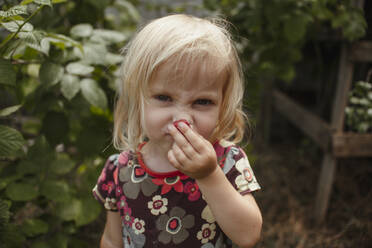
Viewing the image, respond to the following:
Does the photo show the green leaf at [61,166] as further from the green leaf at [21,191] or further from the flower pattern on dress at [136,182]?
the flower pattern on dress at [136,182]

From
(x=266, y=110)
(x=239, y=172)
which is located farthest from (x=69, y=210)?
(x=266, y=110)

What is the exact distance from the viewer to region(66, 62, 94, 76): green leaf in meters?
0.96

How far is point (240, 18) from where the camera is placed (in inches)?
65.4

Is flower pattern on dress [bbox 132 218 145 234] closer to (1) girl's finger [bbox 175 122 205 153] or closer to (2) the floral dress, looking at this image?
(2) the floral dress

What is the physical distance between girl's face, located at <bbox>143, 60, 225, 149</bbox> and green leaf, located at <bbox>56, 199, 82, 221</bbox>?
1.71 ft

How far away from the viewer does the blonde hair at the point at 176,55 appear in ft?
2.23

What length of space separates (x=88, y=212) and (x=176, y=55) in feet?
2.18

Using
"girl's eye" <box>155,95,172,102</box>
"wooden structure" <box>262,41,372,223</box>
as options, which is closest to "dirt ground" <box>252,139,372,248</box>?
"wooden structure" <box>262,41,372,223</box>

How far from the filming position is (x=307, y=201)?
1.84 metres

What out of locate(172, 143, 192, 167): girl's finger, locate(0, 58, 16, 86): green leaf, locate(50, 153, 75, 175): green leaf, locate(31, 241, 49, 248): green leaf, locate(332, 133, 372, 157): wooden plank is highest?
locate(0, 58, 16, 86): green leaf

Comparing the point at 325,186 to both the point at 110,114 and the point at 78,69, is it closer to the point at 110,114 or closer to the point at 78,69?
the point at 110,114

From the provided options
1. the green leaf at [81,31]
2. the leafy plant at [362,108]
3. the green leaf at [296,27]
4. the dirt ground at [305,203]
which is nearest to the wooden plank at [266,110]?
the dirt ground at [305,203]

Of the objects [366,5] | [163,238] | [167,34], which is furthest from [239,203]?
[366,5]

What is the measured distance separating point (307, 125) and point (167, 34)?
1.36 metres
